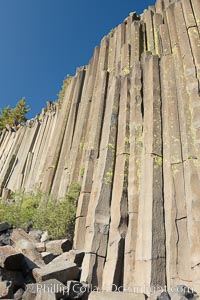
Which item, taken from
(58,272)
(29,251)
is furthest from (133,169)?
(58,272)

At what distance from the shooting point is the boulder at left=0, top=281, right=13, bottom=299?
489cm

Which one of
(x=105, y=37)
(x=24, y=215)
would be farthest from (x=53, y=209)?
(x=105, y=37)

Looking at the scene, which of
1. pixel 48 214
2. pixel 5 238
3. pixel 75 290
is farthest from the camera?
pixel 48 214

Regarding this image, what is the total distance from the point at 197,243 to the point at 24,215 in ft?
20.9

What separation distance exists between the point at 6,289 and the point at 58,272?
3.19 feet

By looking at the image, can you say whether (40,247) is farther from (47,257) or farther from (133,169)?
(133,169)

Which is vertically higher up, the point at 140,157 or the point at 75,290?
the point at 140,157

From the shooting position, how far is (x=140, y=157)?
8.49 m

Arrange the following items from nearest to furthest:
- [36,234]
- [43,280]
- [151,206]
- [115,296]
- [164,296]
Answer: [164,296] < [115,296] < [43,280] < [151,206] < [36,234]

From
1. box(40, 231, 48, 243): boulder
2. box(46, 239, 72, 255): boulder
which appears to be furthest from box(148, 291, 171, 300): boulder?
box(40, 231, 48, 243): boulder

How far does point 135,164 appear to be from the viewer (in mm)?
8344

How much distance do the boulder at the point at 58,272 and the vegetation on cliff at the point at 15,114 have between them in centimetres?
2836

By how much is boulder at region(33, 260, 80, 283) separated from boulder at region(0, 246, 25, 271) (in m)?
0.37

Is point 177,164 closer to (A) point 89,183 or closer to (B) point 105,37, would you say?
(A) point 89,183
